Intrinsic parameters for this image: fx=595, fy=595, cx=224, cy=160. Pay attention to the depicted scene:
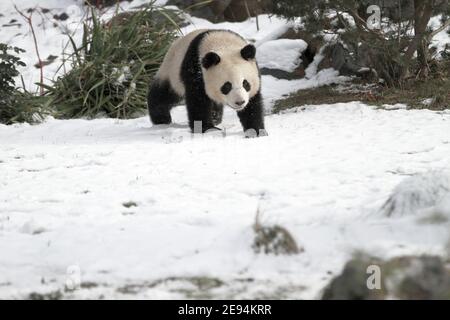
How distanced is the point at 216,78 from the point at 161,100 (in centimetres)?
133

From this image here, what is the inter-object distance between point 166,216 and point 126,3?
11.5 meters

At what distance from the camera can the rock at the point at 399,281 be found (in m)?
2.19

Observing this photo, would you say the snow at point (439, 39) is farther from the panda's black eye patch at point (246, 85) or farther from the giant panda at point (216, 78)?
Result: the panda's black eye patch at point (246, 85)

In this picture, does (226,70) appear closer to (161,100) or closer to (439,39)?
(161,100)

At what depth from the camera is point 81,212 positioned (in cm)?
373

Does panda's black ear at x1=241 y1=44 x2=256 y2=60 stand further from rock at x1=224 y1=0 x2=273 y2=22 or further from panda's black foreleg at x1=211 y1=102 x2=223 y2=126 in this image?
rock at x1=224 y1=0 x2=273 y2=22

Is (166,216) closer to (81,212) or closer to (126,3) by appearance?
(81,212)

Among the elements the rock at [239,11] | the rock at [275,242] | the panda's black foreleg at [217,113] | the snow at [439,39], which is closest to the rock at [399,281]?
the rock at [275,242]

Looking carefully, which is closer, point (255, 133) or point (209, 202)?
point (209, 202)

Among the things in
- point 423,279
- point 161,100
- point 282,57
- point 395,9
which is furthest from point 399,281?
point 282,57

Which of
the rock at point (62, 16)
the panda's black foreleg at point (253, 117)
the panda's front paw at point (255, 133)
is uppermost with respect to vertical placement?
the rock at point (62, 16)

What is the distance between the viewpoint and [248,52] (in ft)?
19.5
